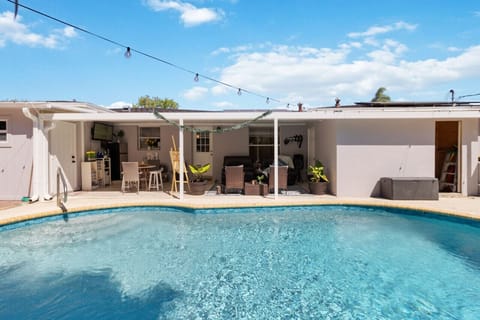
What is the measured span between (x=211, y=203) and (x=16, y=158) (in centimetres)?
509

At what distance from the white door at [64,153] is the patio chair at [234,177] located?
4.64 metres

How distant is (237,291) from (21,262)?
11.0 ft

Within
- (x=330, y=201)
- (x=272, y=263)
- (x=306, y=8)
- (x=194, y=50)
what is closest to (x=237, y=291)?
(x=272, y=263)

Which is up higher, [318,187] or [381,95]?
[381,95]

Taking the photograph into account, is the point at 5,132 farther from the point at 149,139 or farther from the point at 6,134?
the point at 149,139

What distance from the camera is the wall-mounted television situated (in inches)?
390

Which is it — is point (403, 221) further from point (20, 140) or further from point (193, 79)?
point (20, 140)

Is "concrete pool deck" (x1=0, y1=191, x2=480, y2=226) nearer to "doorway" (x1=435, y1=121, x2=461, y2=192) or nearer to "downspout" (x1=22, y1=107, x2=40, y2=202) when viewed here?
"downspout" (x1=22, y1=107, x2=40, y2=202)

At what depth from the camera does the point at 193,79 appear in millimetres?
9758

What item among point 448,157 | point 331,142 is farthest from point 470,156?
point 331,142

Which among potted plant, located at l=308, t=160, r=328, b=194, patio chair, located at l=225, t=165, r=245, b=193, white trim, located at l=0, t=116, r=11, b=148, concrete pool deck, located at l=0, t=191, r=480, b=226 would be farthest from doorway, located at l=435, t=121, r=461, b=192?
white trim, located at l=0, t=116, r=11, b=148

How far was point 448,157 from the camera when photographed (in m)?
8.72

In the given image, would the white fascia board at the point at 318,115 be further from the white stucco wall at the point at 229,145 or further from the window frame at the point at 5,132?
the white stucco wall at the point at 229,145

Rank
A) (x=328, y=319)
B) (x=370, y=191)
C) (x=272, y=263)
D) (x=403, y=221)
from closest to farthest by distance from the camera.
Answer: (x=328, y=319)
(x=272, y=263)
(x=403, y=221)
(x=370, y=191)
